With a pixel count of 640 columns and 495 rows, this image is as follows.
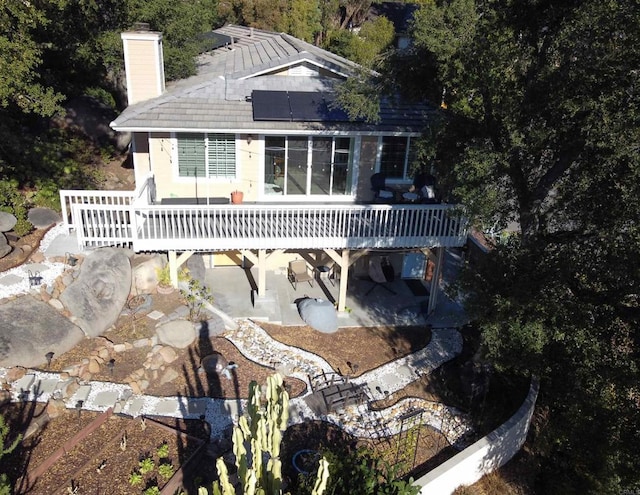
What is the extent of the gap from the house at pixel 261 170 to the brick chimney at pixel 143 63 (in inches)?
1.1

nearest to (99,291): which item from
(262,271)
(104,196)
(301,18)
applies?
(104,196)

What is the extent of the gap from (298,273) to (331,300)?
4.40ft

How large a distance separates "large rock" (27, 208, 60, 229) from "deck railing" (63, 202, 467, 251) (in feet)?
7.19

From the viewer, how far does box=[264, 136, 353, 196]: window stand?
15.2 metres

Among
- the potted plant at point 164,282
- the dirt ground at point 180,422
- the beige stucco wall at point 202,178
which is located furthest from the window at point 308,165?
the dirt ground at point 180,422

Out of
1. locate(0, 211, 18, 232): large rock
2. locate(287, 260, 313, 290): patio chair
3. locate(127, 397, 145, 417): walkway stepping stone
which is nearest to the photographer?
locate(127, 397, 145, 417): walkway stepping stone

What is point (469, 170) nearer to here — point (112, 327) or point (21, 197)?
point (112, 327)

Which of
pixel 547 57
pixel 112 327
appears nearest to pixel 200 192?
pixel 112 327

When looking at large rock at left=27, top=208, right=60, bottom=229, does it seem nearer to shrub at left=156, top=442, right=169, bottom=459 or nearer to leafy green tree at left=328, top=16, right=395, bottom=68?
shrub at left=156, top=442, right=169, bottom=459

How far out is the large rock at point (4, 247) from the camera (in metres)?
13.4

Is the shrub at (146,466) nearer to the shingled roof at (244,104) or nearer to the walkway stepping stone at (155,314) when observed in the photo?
the walkway stepping stone at (155,314)

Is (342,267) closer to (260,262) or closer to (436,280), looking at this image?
(260,262)

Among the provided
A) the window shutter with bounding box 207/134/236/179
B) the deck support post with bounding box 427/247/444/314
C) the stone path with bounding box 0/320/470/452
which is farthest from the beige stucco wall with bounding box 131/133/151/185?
the deck support post with bounding box 427/247/444/314

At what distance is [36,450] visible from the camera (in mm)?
9617
